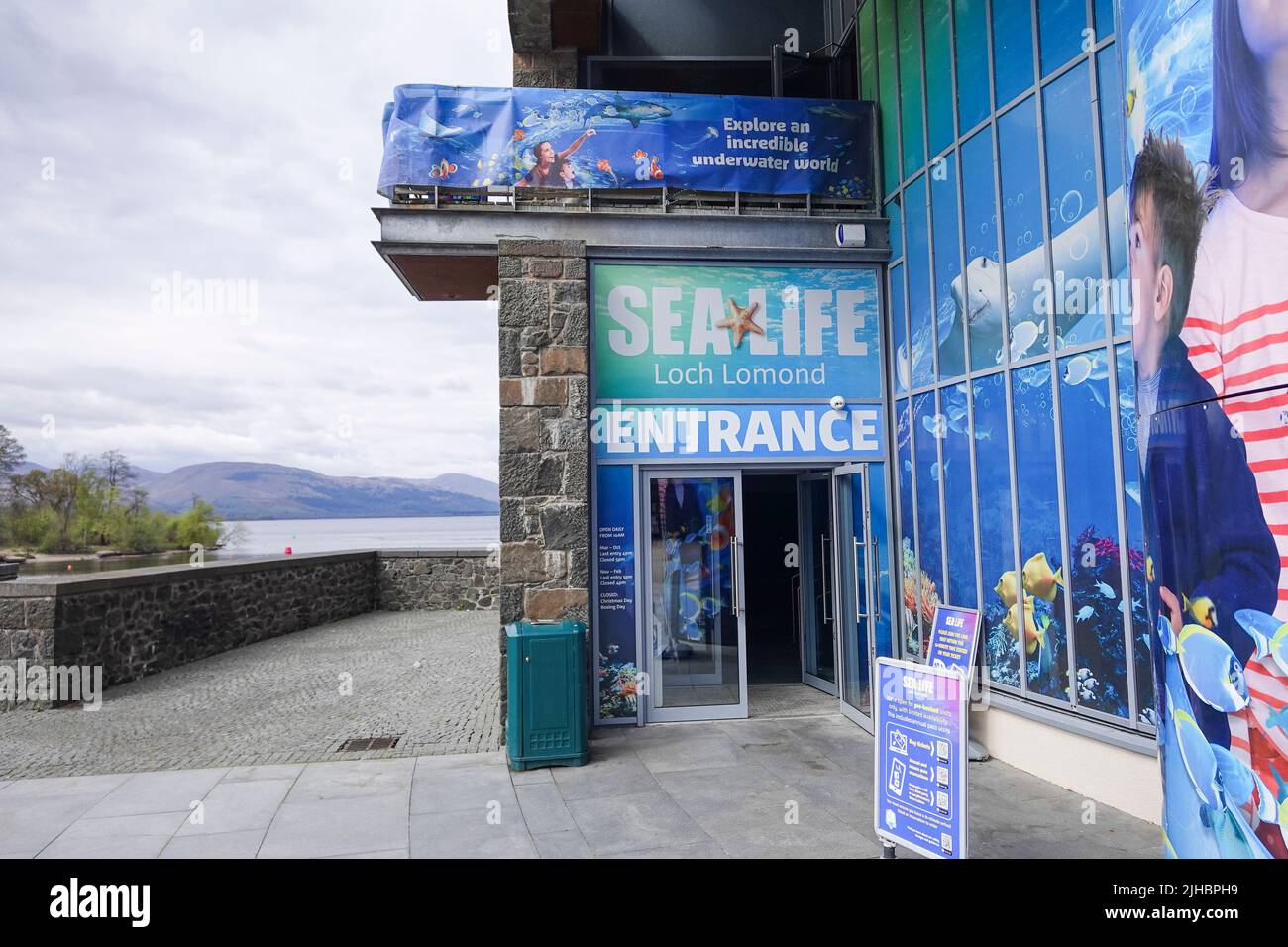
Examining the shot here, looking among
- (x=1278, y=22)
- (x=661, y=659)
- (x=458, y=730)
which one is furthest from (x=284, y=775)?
(x=1278, y=22)

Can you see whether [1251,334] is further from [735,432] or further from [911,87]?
[911,87]

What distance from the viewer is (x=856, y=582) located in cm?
848

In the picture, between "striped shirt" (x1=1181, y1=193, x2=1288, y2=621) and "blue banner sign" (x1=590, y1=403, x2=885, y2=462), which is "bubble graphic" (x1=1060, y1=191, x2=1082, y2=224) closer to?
"striped shirt" (x1=1181, y1=193, x2=1288, y2=621)

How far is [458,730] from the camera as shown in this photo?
26.4 feet

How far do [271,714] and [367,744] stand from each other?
1778 mm

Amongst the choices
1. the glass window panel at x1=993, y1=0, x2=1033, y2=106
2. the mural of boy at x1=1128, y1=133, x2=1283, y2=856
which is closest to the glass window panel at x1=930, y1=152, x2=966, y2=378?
the glass window panel at x1=993, y1=0, x2=1033, y2=106

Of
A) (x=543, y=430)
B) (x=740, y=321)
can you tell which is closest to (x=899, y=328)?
(x=740, y=321)

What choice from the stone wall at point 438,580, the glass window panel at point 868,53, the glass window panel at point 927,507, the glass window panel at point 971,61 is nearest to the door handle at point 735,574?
the glass window panel at point 927,507

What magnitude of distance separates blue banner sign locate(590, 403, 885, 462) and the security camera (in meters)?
1.66

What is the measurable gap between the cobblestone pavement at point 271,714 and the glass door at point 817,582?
3.65m

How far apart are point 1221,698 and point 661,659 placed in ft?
17.5

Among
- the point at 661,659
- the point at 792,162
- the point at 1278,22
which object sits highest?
the point at 792,162

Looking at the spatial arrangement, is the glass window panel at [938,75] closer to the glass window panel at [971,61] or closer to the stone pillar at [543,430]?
the glass window panel at [971,61]
